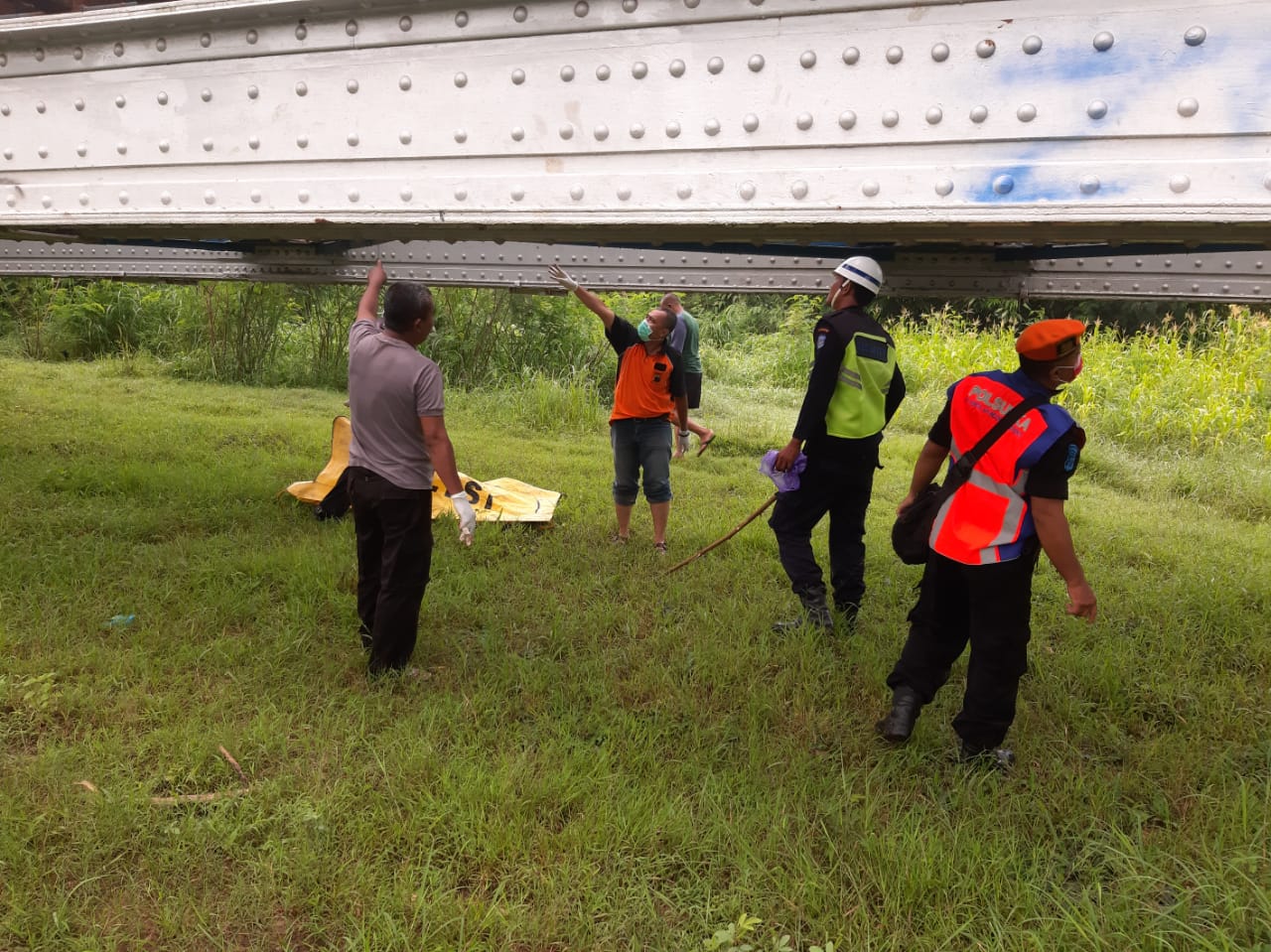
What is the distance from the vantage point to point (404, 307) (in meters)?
3.38

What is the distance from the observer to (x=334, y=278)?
536 cm

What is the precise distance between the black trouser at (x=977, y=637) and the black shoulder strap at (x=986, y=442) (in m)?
0.30

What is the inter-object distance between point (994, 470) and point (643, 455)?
282 centimetres

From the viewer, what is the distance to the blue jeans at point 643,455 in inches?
211

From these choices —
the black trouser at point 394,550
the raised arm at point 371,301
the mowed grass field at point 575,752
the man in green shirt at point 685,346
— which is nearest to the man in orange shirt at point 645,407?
the mowed grass field at point 575,752

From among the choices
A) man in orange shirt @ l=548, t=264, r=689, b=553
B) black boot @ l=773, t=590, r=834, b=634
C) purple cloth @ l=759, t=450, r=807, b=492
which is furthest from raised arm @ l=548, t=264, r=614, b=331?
black boot @ l=773, t=590, r=834, b=634

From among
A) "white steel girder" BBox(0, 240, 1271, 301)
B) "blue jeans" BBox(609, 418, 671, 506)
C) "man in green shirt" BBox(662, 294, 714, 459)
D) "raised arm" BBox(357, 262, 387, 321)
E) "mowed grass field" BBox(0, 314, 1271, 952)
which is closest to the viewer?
"mowed grass field" BBox(0, 314, 1271, 952)

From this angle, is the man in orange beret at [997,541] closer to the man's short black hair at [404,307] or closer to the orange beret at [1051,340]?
the orange beret at [1051,340]

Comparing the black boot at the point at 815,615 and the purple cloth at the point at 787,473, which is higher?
the purple cloth at the point at 787,473

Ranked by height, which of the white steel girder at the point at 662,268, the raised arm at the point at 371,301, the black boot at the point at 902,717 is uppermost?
the white steel girder at the point at 662,268

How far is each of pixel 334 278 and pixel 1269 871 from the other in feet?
17.3

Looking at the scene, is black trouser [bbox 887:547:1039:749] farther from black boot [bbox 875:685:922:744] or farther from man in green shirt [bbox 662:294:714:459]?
man in green shirt [bbox 662:294:714:459]

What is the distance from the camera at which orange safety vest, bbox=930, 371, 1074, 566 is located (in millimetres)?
2756

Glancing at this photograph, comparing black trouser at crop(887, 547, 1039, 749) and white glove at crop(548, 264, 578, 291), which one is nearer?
black trouser at crop(887, 547, 1039, 749)
